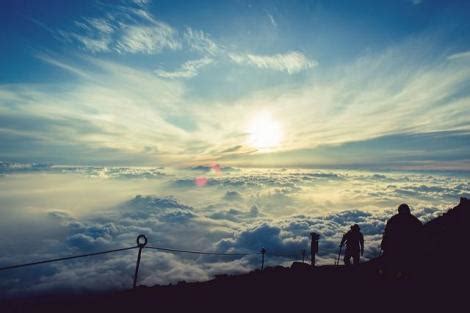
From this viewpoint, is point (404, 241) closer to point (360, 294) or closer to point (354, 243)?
point (360, 294)

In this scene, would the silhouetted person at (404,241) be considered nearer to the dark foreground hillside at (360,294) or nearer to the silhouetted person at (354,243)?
the dark foreground hillside at (360,294)

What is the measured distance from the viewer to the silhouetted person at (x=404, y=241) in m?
9.73

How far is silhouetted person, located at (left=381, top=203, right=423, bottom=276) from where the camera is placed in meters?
9.73

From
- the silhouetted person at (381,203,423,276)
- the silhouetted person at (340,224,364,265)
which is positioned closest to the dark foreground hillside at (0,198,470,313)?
the silhouetted person at (381,203,423,276)

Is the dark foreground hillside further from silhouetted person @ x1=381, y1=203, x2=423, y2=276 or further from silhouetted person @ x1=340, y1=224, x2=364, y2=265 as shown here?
silhouetted person @ x1=340, y1=224, x2=364, y2=265

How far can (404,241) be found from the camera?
9836 mm

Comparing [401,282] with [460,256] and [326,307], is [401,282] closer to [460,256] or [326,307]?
[326,307]

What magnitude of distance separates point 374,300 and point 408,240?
2.53 metres

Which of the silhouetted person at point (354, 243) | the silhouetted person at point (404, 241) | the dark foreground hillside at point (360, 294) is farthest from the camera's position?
the silhouetted person at point (354, 243)

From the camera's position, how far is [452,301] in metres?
8.71

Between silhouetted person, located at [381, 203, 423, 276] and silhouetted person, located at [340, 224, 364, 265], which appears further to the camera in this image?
silhouetted person, located at [340, 224, 364, 265]

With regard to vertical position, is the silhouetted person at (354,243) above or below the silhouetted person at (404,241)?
below

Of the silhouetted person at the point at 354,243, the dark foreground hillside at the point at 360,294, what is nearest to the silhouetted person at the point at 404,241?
the dark foreground hillside at the point at 360,294

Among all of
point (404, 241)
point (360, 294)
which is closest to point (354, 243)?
point (360, 294)
